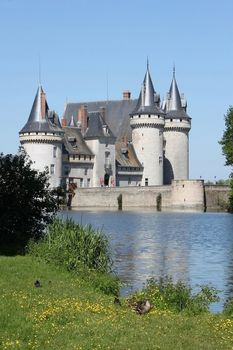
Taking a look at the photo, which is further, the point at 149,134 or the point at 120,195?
the point at 149,134

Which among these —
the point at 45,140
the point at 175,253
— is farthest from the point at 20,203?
the point at 45,140

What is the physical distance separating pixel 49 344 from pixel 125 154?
68204 millimetres

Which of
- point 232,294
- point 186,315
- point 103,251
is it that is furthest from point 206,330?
point 103,251

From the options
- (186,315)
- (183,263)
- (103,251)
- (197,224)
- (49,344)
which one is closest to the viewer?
(49,344)

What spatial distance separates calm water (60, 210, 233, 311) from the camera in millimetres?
17141

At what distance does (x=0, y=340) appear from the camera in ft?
25.7

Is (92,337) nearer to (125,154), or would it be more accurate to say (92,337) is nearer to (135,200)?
(135,200)

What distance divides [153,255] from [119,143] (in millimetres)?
54070

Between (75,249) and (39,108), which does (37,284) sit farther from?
(39,108)

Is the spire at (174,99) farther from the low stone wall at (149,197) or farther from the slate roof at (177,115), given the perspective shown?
the low stone wall at (149,197)

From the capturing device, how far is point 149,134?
243ft

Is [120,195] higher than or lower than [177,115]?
lower

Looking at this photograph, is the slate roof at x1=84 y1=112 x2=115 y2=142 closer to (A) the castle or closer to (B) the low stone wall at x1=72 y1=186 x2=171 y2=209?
(A) the castle

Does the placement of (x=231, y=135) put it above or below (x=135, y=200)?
above
